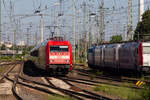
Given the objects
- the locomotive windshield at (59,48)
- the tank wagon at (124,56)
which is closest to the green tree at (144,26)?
the tank wagon at (124,56)

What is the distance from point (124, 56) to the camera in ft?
72.7

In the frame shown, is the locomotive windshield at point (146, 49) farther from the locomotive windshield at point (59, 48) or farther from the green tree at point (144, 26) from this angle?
the green tree at point (144, 26)

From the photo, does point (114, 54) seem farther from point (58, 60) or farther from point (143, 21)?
point (143, 21)

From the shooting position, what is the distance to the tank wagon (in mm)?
19469

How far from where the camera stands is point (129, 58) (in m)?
21.0

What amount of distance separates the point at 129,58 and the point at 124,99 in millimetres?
11625

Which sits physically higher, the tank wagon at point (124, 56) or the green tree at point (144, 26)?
the green tree at point (144, 26)

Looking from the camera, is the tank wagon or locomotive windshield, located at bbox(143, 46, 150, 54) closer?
the tank wagon

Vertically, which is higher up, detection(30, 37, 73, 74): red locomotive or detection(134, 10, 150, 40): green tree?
detection(134, 10, 150, 40): green tree

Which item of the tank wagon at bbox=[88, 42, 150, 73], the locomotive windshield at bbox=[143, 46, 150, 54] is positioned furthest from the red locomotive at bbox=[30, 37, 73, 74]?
the locomotive windshield at bbox=[143, 46, 150, 54]

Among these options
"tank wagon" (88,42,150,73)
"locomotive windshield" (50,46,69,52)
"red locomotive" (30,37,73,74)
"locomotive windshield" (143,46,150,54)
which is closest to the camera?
"tank wagon" (88,42,150,73)

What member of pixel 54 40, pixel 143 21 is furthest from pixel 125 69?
pixel 143 21

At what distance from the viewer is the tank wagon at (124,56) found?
19469 millimetres

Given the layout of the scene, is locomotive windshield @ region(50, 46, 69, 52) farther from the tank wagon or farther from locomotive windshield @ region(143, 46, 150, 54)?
locomotive windshield @ region(143, 46, 150, 54)
